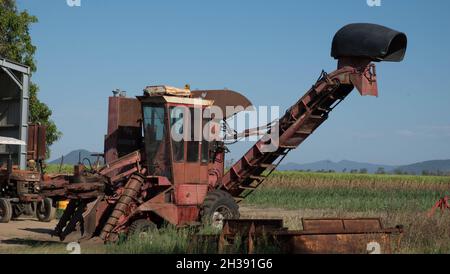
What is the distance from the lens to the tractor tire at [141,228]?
1434 centimetres

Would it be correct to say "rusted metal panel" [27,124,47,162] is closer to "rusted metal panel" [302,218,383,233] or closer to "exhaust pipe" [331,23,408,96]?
"exhaust pipe" [331,23,408,96]

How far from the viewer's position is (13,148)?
2567 cm

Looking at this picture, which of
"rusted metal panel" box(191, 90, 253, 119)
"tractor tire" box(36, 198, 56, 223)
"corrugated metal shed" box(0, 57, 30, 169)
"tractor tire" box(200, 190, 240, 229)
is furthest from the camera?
"corrugated metal shed" box(0, 57, 30, 169)

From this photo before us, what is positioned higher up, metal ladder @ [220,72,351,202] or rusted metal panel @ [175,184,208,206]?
metal ladder @ [220,72,351,202]

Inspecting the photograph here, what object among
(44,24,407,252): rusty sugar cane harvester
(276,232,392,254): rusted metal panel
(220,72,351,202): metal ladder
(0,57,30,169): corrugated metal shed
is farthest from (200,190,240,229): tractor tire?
(0,57,30,169): corrugated metal shed

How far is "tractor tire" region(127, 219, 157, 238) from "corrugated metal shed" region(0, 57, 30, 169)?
11.2 m

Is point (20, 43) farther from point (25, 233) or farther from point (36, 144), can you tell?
point (25, 233)

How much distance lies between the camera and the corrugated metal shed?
989 inches

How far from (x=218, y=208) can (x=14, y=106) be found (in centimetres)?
1326

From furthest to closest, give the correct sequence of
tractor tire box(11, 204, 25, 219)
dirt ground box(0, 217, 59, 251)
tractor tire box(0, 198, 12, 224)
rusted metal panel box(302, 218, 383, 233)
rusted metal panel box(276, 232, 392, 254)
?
tractor tire box(11, 204, 25, 219) → tractor tire box(0, 198, 12, 224) → dirt ground box(0, 217, 59, 251) → rusted metal panel box(302, 218, 383, 233) → rusted metal panel box(276, 232, 392, 254)

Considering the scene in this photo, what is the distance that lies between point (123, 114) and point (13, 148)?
32.8 ft

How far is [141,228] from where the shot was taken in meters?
14.5

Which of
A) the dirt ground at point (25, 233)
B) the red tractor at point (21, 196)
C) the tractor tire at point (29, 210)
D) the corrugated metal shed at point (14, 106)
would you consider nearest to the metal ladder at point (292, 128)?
the dirt ground at point (25, 233)
